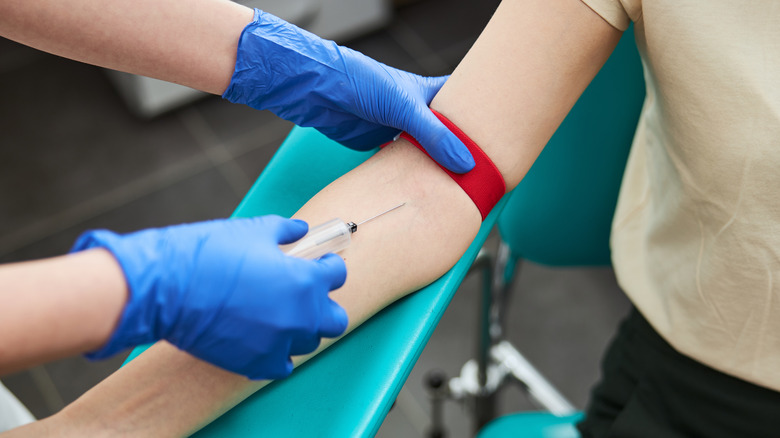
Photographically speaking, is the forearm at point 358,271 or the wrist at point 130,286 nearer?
the wrist at point 130,286

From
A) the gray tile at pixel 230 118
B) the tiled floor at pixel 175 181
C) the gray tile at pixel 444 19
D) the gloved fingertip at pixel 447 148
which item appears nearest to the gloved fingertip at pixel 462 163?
the gloved fingertip at pixel 447 148

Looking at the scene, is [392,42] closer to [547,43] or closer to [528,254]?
[528,254]

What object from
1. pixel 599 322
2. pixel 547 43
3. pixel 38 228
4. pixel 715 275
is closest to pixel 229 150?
pixel 38 228

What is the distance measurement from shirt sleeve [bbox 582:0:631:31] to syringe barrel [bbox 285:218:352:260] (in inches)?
15.6

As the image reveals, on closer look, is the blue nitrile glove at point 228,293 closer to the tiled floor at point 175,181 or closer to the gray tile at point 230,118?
the tiled floor at point 175,181

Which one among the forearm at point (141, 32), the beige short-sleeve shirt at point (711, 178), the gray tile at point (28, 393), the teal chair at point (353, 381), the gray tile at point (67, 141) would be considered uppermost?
the beige short-sleeve shirt at point (711, 178)

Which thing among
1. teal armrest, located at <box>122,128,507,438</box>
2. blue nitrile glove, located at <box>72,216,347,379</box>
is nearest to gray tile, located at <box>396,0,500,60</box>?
teal armrest, located at <box>122,128,507,438</box>

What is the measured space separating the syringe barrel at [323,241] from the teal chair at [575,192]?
398 millimetres

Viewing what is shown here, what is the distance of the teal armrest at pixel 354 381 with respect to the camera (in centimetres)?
67

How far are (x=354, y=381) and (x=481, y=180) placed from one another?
29 cm

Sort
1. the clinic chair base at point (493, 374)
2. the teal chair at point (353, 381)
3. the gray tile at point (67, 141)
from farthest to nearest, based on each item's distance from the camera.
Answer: the gray tile at point (67, 141)
the clinic chair base at point (493, 374)
the teal chair at point (353, 381)

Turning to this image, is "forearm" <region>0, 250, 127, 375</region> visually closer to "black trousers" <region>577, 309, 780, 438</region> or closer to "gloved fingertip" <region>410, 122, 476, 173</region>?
"gloved fingertip" <region>410, 122, 476, 173</region>

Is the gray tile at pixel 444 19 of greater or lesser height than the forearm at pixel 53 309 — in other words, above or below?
below

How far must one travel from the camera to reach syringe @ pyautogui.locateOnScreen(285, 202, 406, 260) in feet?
2.43
